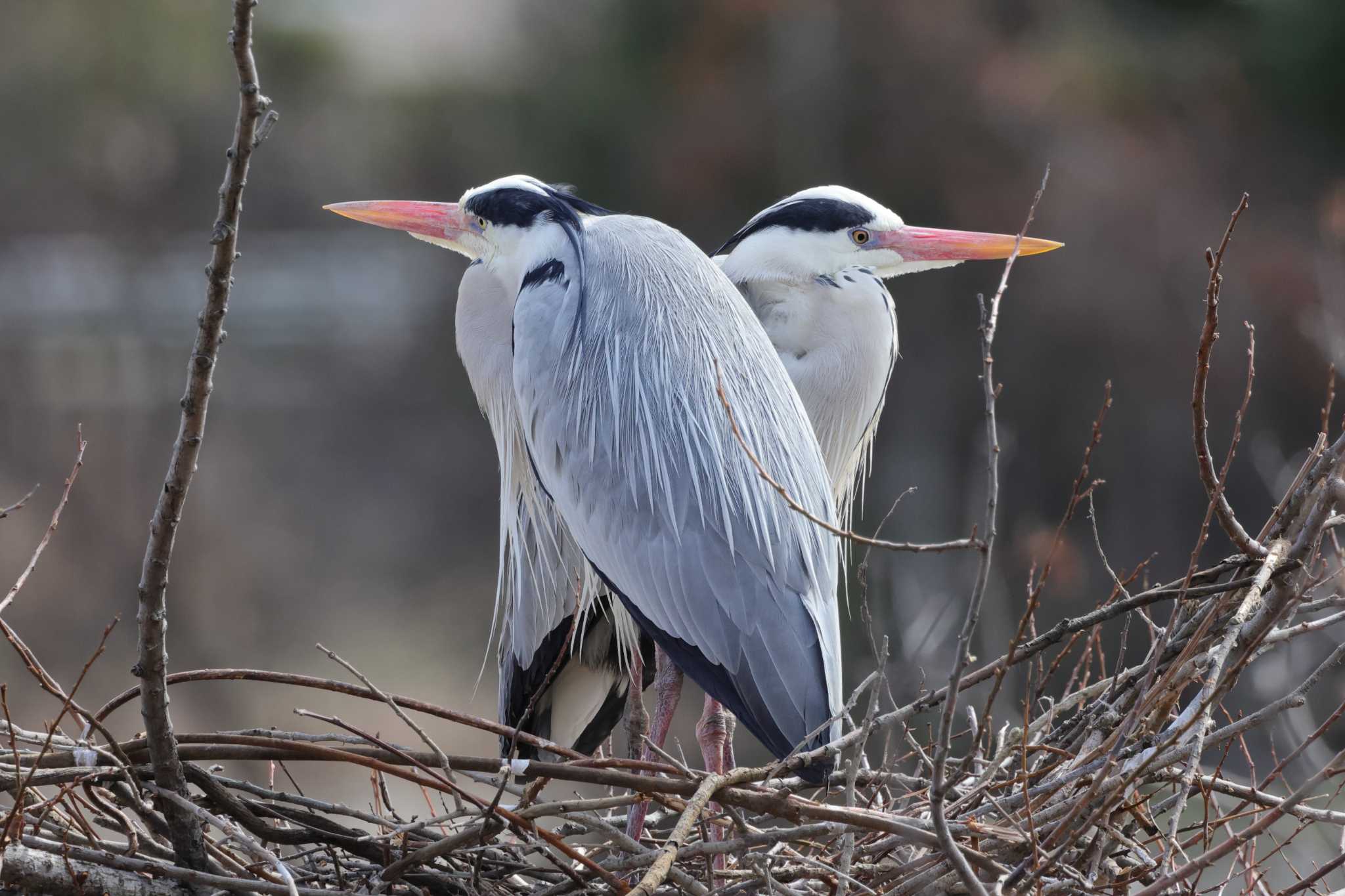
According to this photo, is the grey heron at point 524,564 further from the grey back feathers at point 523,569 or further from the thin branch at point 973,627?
the thin branch at point 973,627

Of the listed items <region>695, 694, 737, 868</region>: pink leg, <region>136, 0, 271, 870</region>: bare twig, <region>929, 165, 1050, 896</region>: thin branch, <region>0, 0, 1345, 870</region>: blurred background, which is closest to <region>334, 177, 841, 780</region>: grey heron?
<region>695, 694, 737, 868</region>: pink leg

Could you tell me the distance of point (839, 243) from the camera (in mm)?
2418

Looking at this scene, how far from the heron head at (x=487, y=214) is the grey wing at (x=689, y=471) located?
105 millimetres

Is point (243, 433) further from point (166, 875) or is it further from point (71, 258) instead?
point (166, 875)

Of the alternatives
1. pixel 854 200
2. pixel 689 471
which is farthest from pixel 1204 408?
pixel 854 200

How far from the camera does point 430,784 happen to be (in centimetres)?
147

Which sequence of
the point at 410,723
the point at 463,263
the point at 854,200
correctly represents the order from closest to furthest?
1. the point at 410,723
2. the point at 854,200
3. the point at 463,263

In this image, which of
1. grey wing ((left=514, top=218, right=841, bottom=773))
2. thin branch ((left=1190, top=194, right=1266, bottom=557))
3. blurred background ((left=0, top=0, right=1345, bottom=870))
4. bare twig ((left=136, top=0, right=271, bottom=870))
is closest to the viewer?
bare twig ((left=136, top=0, right=271, bottom=870))

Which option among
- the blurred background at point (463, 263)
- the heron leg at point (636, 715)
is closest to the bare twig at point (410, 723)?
the heron leg at point (636, 715)

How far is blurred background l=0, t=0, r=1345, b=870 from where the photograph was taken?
747 centimetres

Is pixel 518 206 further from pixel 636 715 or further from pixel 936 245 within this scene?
pixel 636 715

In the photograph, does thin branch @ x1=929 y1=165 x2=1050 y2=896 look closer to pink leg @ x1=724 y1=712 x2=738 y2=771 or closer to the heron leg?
the heron leg

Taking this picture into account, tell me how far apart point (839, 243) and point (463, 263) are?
8481 millimetres

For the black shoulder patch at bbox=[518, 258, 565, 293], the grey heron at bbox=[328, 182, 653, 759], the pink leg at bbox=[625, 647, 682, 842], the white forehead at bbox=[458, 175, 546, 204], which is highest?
the white forehead at bbox=[458, 175, 546, 204]
